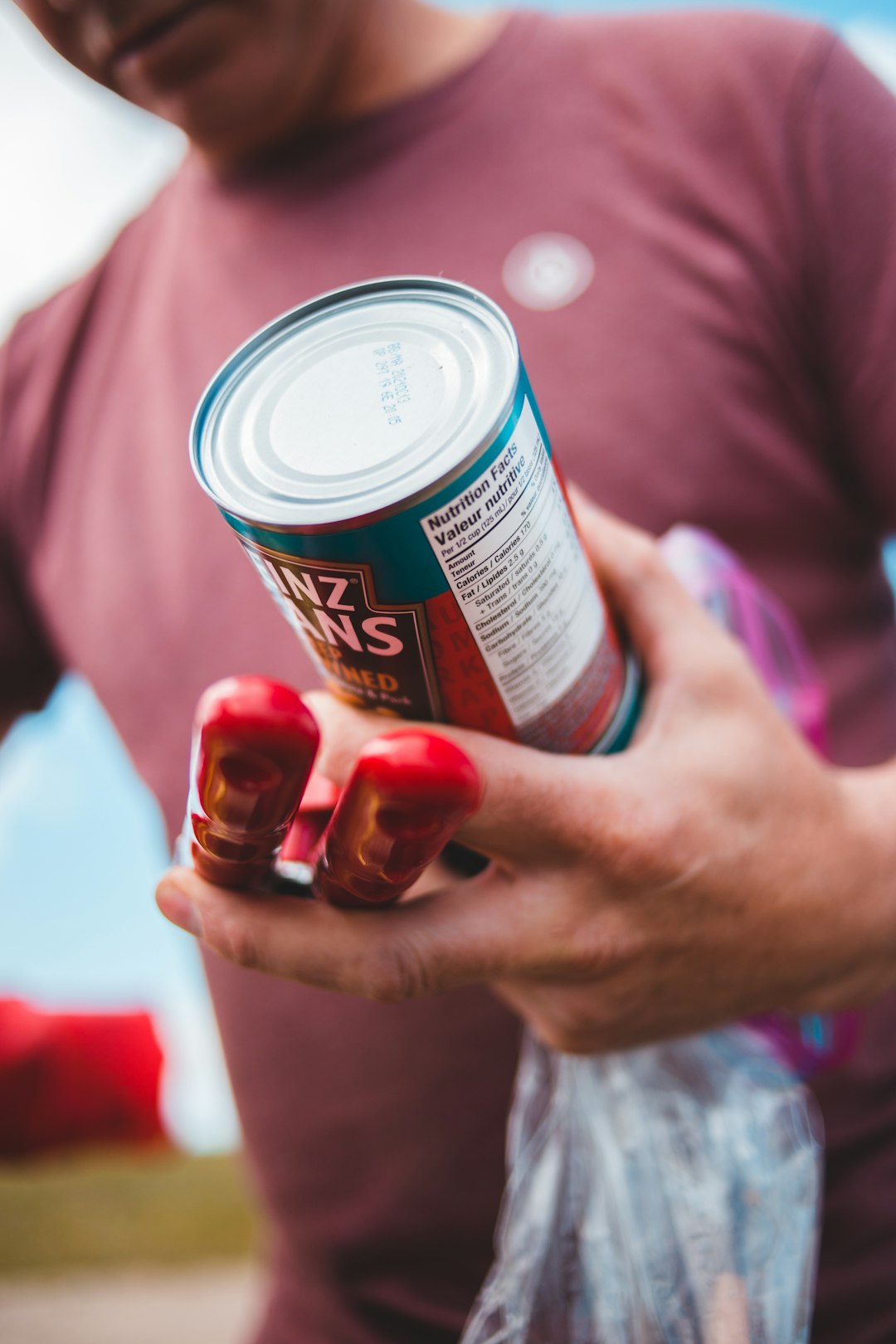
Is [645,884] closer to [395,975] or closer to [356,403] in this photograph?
[395,975]

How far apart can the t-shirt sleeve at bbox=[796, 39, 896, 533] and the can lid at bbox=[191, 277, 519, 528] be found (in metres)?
0.41

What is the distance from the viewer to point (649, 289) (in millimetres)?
733

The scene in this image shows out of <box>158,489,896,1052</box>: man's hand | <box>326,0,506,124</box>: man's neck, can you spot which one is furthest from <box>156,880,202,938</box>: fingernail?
<box>326,0,506,124</box>: man's neck

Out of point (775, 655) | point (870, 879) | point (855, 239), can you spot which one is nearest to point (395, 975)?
point (870, 879)

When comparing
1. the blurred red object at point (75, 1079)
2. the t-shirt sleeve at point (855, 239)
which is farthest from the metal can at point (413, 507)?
the blurred red object at point (75, 1079)

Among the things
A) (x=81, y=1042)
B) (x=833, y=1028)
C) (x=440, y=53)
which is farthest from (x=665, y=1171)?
(x=81, y=1042)

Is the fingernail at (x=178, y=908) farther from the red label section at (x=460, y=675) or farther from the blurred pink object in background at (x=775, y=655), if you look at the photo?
the blurred pink object in background at (x=775, y=655)

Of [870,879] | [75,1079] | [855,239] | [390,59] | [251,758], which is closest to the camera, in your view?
[251,758]

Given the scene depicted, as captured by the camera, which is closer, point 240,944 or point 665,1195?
point 240,944

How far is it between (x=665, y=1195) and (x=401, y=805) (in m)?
0.42

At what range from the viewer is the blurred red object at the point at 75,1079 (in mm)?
1793

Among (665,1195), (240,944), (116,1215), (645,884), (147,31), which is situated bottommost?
(116,1215)

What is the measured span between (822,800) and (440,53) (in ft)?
2.49

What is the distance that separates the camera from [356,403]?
42 centimetres
